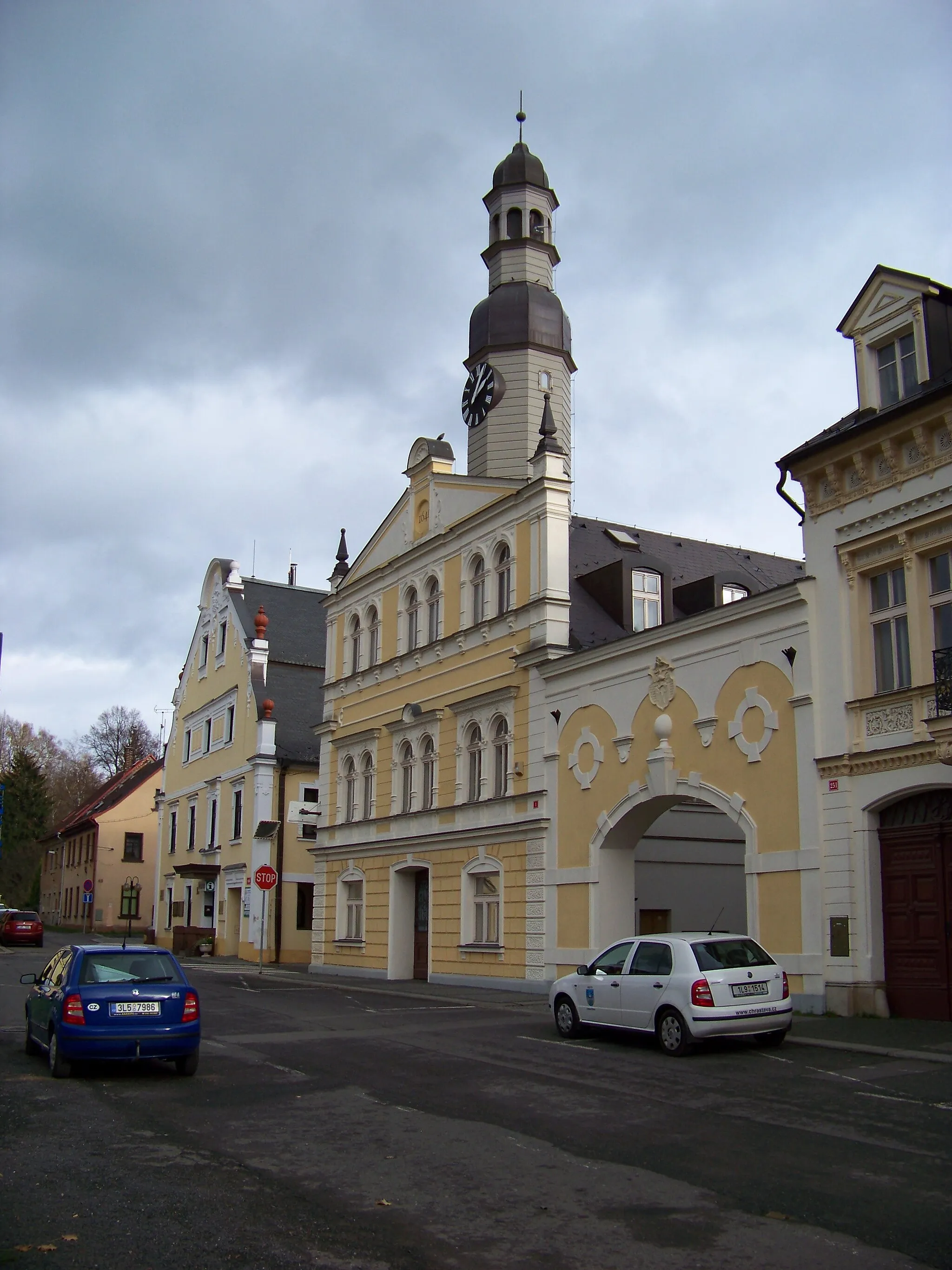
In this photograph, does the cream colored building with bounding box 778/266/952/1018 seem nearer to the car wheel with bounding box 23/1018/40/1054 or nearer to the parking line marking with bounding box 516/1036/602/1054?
the parking line marking with bounding box 516/1036/602/1054

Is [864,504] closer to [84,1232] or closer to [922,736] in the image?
[922,736]

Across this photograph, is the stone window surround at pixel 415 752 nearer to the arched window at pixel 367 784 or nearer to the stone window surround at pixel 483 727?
the stone window surround at pixel 483 727

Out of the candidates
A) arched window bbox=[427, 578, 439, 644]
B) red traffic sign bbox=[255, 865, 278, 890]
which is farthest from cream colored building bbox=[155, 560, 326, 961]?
arched window bbox=[427, 578, 439, 644]

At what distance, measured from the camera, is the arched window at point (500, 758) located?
92.8 ft

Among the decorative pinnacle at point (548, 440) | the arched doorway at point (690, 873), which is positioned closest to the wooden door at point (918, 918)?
the arched doorway at point (690, 873)

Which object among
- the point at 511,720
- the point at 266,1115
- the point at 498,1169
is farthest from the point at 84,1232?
the point at 511,720

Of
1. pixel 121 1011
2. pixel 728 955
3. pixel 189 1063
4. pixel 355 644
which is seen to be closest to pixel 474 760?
pixel 355 644

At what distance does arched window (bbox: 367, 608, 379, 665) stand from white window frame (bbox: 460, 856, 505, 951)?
27.5ft

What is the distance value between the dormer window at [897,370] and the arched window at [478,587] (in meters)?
12.2

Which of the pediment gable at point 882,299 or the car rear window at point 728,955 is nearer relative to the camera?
the car rear window at point 728,955

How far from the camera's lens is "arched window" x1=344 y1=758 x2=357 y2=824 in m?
35.4

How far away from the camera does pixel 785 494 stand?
66.4ft

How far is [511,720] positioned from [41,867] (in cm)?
6767

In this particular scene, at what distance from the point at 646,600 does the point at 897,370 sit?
1103 centimetres
